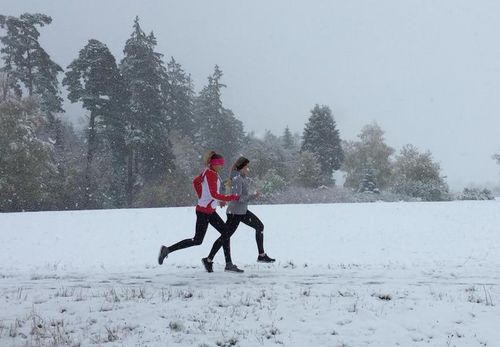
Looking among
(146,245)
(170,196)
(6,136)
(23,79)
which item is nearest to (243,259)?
(146,245)

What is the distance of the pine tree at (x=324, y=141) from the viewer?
185 feet

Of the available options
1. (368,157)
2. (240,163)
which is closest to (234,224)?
(240,163)

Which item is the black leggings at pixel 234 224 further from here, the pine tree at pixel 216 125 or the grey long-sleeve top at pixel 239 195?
the pine tree at pixel 216 125

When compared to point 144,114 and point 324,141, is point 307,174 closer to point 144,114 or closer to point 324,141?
point 324,141

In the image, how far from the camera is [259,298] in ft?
21.8

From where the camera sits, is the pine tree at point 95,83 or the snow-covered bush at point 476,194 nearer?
the snow-covered bush at point 476,194

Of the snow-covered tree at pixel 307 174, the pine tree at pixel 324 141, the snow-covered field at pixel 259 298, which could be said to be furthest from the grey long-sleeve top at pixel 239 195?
the pine tree at pixel 324 141

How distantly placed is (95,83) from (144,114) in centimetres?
540

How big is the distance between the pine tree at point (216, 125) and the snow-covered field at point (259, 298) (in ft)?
151

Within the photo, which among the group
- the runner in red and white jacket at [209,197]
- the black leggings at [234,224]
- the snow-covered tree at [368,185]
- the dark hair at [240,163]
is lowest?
the black leggings at [234,224]

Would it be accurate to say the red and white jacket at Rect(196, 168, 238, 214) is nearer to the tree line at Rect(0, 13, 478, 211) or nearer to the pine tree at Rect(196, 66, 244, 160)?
the tree line at Rect(0, 13, 478, 211)

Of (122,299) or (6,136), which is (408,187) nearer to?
(6,136)

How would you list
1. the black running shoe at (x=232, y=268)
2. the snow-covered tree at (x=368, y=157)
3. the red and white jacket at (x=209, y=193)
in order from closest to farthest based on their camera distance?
the red and white jacket at (x=209, y=193) → the black running shoe at (x=232, y=268) → the snow-covered tree at (x=368, y=157)

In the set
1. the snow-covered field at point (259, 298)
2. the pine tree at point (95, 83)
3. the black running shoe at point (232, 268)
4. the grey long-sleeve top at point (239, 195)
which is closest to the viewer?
the snow-covered field at point (259, 298)
